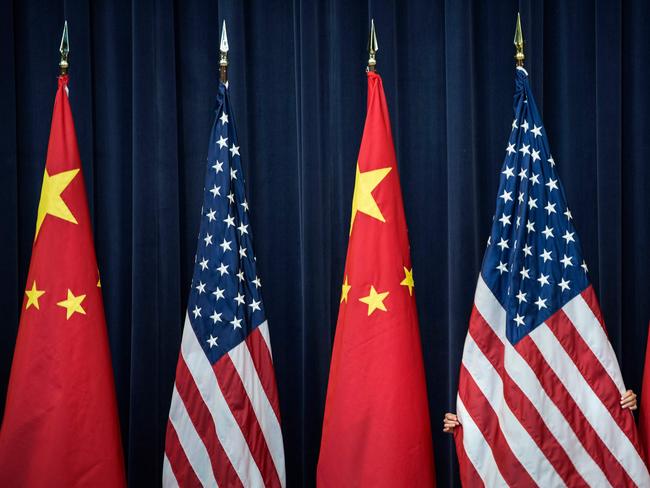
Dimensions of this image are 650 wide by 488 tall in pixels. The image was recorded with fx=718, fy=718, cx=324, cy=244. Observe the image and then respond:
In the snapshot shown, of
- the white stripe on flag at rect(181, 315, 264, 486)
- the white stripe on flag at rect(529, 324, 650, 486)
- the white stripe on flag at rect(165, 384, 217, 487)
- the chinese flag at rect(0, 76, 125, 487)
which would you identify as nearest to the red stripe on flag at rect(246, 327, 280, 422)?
the white stripe on flag at rect(181, 315, 264, 486)

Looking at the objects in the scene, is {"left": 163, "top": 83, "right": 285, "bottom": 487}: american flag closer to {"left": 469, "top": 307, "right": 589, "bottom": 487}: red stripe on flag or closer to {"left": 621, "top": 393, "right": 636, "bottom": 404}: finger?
{"left": 469, "top": 307, "right": 589, "bottom": 487}: red stripe on flag

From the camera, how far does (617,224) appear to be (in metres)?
3.10

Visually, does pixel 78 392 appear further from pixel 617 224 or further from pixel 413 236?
pixel 617 224

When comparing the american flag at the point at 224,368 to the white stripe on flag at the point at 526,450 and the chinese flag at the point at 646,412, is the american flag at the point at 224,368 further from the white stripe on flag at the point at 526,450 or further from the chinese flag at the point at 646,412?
the chinese flag at the point at 646,412

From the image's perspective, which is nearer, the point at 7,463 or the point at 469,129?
the point at 7,463

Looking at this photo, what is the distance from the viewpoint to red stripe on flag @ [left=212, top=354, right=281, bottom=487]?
2725 millimetres

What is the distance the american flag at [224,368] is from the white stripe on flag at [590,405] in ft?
3.42

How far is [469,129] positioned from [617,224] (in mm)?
758

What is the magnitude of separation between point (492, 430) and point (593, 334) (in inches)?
20.0

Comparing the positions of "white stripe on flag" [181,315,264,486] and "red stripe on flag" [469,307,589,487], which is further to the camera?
"white stripe on flag" [181,315,264,486]

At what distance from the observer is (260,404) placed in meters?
2.77

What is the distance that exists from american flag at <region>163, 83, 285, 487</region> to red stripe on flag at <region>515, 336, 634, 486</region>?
98 centimetres

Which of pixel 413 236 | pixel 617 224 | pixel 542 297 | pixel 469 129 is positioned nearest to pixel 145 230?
pixel 413 236

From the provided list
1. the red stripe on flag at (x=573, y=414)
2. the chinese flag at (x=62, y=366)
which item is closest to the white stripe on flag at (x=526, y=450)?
the red stripe on flag at (x=573, y=414)
